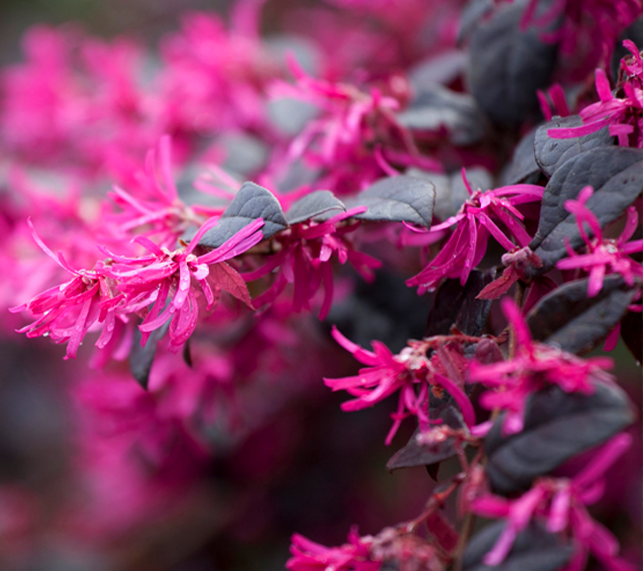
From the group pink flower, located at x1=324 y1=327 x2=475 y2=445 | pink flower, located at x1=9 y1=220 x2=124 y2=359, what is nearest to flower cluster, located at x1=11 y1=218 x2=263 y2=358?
pink flower, located at x1=9 y1=220 x2=124 y2=359

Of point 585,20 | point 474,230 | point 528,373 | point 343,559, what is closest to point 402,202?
point 474,230

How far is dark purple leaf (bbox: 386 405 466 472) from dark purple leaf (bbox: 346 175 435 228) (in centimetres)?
14

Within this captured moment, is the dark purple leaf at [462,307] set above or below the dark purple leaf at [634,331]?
above

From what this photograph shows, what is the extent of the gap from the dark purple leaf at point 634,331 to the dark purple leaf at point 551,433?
110mm

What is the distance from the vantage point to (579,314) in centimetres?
37

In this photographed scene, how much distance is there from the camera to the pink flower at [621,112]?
409mm

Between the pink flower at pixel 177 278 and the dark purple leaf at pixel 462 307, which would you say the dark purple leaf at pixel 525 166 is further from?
the pink flower at pixel 177 278

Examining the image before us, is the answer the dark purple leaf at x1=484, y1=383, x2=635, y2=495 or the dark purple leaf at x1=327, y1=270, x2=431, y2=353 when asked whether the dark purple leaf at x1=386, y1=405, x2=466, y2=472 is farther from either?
the dark purple leaf at x1=327, y1=270, x2=431, y2=353

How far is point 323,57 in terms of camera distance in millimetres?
1021

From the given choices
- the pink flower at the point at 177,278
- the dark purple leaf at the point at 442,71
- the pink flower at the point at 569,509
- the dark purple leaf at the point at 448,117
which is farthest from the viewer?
the dark purple leaf at the point at 442,71

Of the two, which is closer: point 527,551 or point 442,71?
point 527,551

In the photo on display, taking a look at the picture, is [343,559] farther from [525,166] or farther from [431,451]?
[525,166]

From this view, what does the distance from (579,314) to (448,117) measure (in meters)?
0.34

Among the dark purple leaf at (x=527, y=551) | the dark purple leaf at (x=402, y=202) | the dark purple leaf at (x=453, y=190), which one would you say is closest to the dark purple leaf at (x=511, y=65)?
the dark purple leaf at (x=453, y=190)
